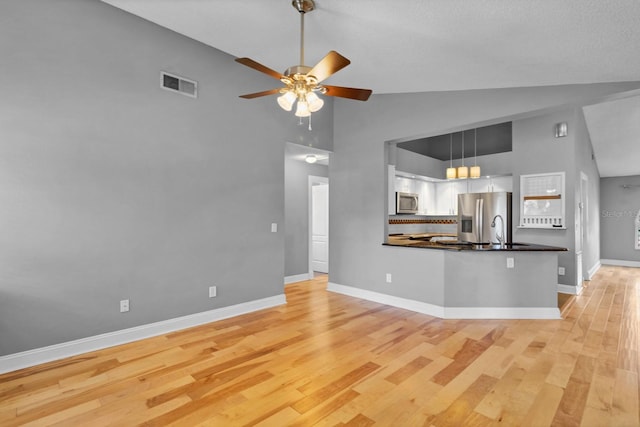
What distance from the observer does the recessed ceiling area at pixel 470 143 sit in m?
7.26

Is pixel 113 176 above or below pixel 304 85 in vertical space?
below

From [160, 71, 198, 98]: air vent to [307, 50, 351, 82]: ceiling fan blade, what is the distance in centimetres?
197

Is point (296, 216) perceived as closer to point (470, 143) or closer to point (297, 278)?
point (297, 278)

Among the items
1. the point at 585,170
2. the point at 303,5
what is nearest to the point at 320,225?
the point at 303,5

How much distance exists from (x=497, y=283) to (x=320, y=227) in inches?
151

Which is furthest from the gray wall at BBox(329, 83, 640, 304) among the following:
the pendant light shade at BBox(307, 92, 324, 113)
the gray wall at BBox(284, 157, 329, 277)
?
the pendant light shade at BBox(307, 92, 324, 113)

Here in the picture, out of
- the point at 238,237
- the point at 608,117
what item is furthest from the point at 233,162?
the point at 608,117

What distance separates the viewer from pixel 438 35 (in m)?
2.74

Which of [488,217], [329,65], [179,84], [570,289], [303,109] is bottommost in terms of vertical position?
[570,289]

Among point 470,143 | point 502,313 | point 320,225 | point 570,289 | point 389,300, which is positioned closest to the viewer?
point 502,313

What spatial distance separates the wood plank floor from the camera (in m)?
2.05

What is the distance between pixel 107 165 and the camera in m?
3.11

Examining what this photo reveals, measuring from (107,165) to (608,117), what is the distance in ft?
24.9

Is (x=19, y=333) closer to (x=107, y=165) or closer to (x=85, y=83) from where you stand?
(x=107, y=165)
